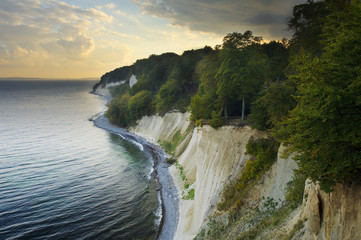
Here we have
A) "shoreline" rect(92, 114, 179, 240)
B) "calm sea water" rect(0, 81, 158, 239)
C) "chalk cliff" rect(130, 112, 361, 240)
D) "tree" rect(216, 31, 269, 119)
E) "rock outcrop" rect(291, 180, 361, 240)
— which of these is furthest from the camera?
"tree" rect(216, 31, 269, 119)

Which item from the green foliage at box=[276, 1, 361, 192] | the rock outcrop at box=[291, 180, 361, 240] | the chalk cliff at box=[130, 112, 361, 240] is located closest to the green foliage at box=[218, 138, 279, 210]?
the chalk cliff at box=[130, 112, 361, 240]

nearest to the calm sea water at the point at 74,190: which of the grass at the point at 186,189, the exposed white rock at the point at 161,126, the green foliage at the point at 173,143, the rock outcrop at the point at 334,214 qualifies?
the grass at the point at 186,189

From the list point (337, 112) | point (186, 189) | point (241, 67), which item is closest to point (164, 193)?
point (186, 189)

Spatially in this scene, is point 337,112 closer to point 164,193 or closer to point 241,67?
point 241,67

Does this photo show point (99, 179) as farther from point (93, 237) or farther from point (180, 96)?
point (180, 96)

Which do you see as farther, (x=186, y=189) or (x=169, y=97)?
(x=169, y=97)

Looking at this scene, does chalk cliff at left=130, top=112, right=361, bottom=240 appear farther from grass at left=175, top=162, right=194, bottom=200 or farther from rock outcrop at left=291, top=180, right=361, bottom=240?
grass at left=175, top=162, right=194, bottom=200

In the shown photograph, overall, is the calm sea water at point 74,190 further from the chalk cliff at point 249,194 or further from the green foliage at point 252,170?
the green foliage at point 252,170
